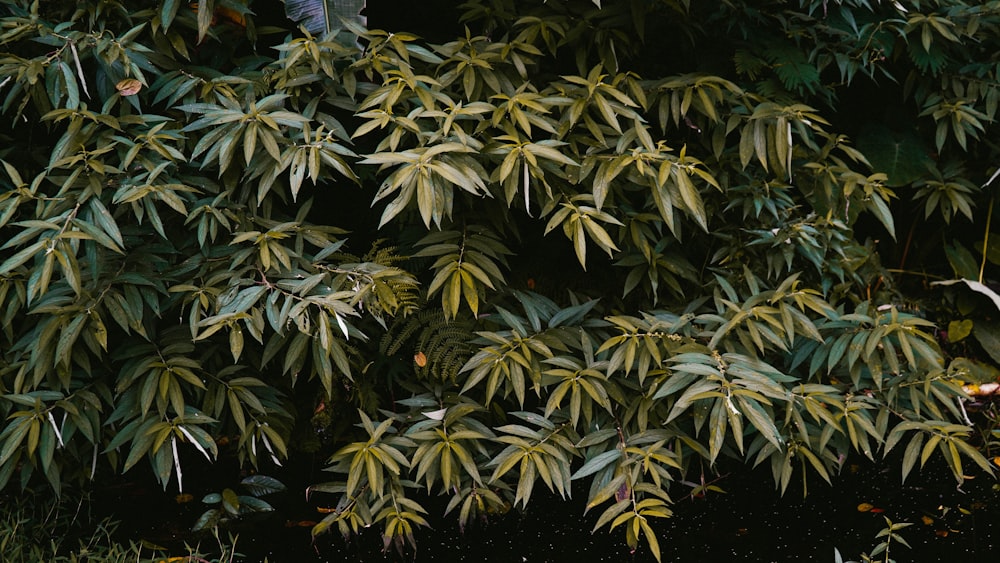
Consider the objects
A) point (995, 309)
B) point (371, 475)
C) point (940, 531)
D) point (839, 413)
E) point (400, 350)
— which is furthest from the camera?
point (995, 309)

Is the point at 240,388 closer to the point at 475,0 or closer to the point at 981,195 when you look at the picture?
the point at 475,0

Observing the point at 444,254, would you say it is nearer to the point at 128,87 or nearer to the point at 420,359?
the point at 420,359

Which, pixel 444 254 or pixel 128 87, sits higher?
pixel 128 87

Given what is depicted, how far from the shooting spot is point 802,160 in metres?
2.88

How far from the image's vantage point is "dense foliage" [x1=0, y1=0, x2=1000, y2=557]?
2.24 metres

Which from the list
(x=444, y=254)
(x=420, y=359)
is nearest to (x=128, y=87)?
(x=444, y=254)

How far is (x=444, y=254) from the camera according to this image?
2.51 meters

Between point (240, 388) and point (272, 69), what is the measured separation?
34.5 inches

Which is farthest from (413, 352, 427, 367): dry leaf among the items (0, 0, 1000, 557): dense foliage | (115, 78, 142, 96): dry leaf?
(115, 78, 142, 96): dry leaf

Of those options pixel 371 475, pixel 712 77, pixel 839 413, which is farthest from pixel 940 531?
pixel 371 475

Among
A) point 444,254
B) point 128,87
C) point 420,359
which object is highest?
point 128,87

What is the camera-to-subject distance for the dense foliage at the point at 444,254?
7.36ft

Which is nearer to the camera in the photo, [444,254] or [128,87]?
[128,87]

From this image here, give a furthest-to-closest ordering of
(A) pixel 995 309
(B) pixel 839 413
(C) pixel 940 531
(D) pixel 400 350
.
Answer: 1. (A) pixel 995 309
2. (D) pixel 400 350
3. (C) pixel 940 531
4. (B) pixel 839 413
